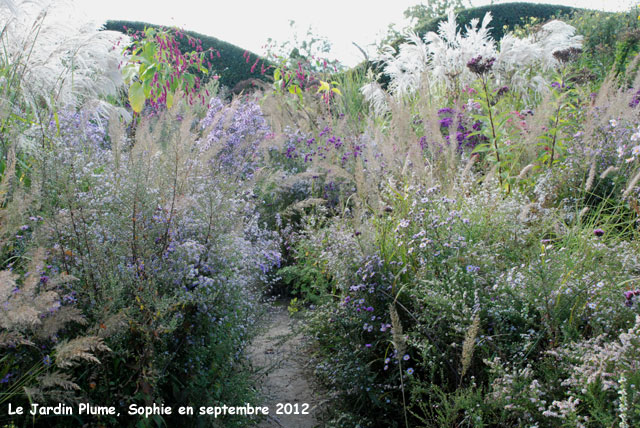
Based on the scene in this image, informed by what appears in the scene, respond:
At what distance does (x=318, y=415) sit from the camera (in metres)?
2.48

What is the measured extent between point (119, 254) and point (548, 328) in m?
1.77

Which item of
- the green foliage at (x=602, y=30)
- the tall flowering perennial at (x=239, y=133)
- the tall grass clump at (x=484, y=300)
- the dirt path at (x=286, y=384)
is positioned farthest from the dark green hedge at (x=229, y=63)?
the dirt path at (x=286, y=384)

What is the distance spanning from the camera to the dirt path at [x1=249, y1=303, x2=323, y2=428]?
2387mm

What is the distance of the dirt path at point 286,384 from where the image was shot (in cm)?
239

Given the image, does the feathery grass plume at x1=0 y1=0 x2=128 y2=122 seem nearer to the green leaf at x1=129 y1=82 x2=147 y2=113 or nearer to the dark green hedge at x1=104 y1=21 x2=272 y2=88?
the green leaf at x1=129 y1=82 x2=147 y2=113

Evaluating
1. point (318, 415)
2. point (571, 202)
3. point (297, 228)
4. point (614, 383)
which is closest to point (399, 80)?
point (297, 228)

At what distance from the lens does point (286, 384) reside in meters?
2.77

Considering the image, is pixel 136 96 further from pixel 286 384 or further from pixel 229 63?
pixel 229 63

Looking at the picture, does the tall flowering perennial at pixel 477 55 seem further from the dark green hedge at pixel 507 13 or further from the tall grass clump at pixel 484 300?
the dark green hedge at pixel 507 13

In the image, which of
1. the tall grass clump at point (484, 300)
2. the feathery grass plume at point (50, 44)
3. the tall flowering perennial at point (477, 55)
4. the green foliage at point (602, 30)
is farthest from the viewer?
the green foliage at point (602, 30)

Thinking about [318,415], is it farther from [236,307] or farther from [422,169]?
[422,169]

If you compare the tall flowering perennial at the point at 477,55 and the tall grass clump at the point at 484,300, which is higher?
the tall flowering perennial at the point at 477,55

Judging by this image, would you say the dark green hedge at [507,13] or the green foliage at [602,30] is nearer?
the green foliage at [602,30]

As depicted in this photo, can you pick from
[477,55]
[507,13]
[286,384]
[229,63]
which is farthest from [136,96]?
[507,13]
